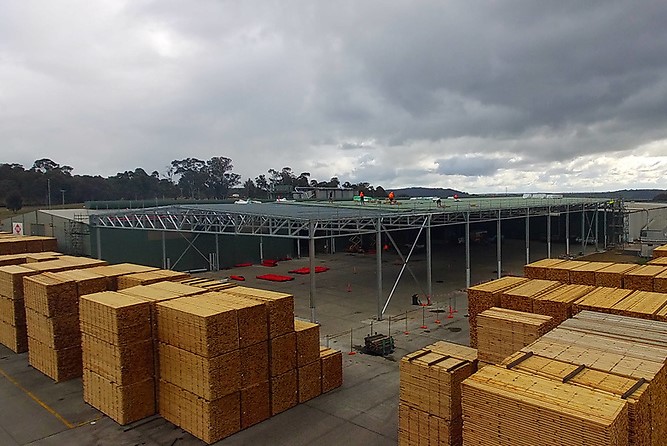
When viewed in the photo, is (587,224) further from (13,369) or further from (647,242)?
(13,369)

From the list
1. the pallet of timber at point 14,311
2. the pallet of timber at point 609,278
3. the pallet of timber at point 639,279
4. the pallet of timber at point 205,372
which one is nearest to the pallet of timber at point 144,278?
the pallet of timber at point 14,311

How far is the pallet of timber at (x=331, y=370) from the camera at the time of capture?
16250mm

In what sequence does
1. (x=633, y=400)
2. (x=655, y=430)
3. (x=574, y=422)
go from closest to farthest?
(x=574, y=422) → (x=633, y=400) → (x=655, y=430)

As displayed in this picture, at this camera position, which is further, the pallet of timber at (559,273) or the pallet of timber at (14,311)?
the pallet of timber at (14,311)

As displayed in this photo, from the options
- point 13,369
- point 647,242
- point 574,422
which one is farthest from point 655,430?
point 647,242

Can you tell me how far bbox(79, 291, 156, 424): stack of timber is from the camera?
14125mm

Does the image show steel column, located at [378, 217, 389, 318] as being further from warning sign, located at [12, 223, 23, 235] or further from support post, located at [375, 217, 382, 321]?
warning sign, located at [12, 223, 23, 235]

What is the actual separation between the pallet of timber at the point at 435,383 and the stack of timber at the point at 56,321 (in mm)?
13645

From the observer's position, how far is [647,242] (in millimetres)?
49312

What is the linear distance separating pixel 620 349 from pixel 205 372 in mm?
10302

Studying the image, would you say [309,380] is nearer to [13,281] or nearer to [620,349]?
[620,349]

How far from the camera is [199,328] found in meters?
13.0

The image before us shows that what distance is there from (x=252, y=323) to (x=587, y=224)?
55.2 metres

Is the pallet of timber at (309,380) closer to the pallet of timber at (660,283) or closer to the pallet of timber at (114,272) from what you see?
the pallet of timber at (114,272)
